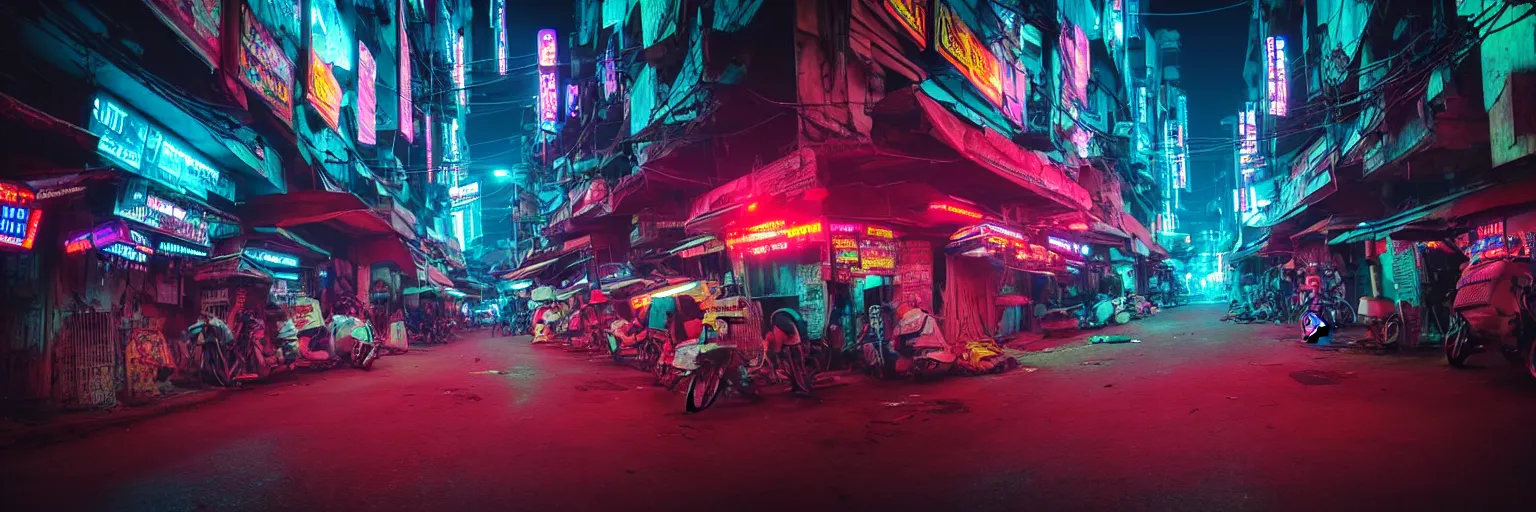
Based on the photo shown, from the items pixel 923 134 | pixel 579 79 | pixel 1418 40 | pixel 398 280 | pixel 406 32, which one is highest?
pixel 406 32

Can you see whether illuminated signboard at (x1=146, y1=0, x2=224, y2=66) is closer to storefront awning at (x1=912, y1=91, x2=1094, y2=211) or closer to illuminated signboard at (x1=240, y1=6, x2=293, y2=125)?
illuminated signboard at (x1=240, y1=6, x2=293, y2=125)

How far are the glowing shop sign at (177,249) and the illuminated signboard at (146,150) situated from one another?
1.07 m

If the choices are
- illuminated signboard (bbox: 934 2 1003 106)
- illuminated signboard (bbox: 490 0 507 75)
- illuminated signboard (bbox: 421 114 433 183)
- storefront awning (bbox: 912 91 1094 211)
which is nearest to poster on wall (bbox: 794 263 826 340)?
storefront awning (bbox: 912 91 1094 211)

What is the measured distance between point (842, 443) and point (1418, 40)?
15.6 metres

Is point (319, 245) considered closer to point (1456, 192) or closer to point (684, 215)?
point (684, 215)

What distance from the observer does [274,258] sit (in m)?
16.9

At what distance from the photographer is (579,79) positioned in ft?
95.0

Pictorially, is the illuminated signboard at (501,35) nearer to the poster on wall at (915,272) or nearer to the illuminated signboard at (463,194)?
the illuminated signboard at (463,194)

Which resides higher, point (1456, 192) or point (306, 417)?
point (1456, 192)

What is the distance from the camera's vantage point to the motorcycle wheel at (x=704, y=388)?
30.1 ft

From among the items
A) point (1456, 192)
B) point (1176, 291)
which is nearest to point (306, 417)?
point (1456, 192)

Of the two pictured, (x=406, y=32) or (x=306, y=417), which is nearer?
(x=306, y=417)

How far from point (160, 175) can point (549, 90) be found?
1881 cm

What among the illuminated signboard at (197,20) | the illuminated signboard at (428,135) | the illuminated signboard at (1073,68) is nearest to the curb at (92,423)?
the illuminated signboard at (197,20)
